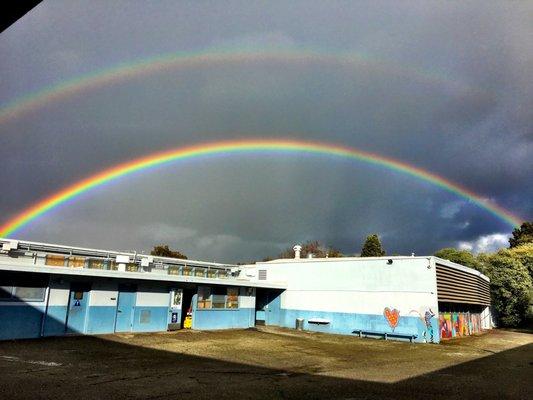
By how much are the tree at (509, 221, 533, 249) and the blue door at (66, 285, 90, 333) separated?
8451 centimetres

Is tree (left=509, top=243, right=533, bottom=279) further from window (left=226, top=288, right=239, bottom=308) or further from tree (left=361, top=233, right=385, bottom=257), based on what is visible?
window (left=226, top=288, right=239, bottom=308)

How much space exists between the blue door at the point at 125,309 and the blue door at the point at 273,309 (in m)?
12.9

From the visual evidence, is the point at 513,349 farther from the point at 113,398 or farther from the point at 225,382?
the point at 113,398

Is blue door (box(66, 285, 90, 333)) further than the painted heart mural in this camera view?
No

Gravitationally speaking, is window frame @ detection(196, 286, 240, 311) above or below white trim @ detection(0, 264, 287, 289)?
below

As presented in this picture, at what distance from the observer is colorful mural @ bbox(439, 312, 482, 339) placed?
3044cm

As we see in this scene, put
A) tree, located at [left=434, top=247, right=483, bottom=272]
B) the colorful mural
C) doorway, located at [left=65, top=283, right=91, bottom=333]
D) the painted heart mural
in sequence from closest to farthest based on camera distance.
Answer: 1. doorway, located at [left=65, top=283, right=91, bottom=333]
2. the painted heart mural
3. the colorful mural
4. tree, located at [left=434, top=247, right=483, bottom=272]

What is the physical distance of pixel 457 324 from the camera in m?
33.9

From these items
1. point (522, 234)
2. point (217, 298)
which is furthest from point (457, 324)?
point (522, 234)

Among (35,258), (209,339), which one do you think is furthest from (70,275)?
(209,339)

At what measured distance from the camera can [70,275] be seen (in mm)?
20344

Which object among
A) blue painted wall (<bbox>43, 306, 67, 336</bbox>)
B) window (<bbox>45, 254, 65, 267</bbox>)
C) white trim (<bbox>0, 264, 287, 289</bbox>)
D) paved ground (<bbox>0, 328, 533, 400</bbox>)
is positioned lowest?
paved ground (<bbox>0, 328, 533, 400</bbox>)

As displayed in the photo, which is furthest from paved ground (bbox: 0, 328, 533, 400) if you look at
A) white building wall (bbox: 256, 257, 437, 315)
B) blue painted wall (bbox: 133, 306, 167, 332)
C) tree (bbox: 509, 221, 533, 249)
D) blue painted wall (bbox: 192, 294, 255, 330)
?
tree (bbox: 509, 221, 533, 249)

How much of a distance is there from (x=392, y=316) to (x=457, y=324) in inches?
404
